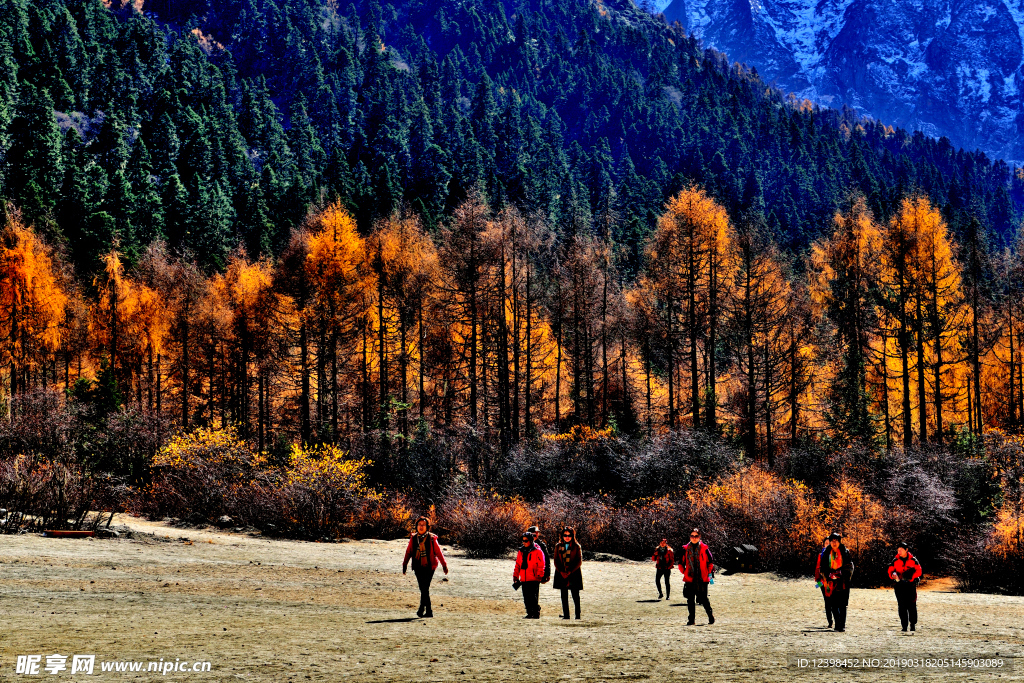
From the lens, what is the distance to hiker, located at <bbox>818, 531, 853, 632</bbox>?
12.6m

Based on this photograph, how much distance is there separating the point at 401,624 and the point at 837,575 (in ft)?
23.3

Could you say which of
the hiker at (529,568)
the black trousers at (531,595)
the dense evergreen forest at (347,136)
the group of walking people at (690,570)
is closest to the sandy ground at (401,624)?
the black trousers at (531,595)

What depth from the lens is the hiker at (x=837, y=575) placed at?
12.6 meters

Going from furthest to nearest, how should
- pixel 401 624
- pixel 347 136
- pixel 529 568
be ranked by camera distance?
pixel 347 136 < pixel 529 568 < pixel 401 624

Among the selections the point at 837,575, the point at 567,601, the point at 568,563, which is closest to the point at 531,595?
the point at 567,601

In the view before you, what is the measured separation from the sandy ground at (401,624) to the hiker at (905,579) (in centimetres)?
46

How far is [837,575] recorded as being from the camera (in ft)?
41.4

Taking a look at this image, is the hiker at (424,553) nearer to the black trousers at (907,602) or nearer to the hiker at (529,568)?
the hiker at (529,568)

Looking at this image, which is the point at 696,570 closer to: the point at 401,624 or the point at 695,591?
the point at 695,591

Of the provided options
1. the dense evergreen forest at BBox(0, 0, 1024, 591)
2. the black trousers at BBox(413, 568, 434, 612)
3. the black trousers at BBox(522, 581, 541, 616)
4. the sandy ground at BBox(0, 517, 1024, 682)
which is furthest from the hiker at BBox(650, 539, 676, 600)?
the dense evergreen forest at BBox(0, 0, 1024, 591)

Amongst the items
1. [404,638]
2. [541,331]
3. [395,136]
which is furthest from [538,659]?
[395,136]

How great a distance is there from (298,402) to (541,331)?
13.7m

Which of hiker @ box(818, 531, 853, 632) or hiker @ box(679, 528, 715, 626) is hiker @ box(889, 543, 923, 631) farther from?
hiker @ box(679, 528, 715, 626)

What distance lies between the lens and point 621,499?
29.4 meters
